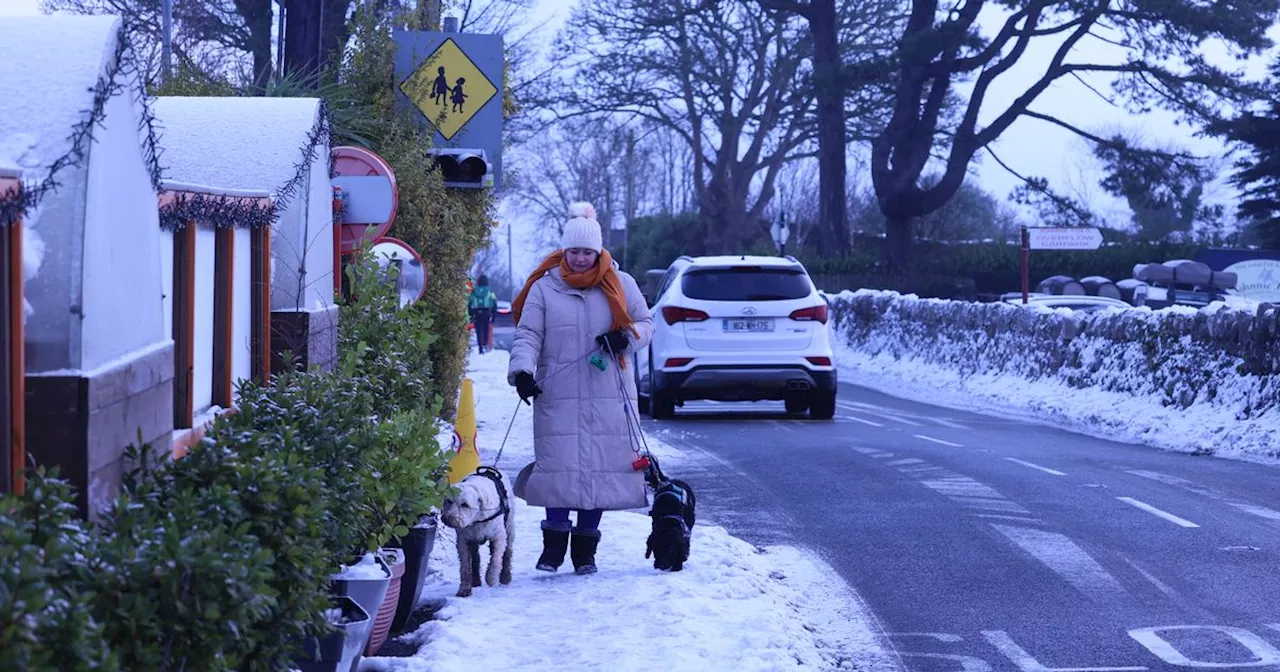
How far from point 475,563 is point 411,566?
879 mm

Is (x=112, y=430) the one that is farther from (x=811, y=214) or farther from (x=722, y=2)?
(x=811, y=214)

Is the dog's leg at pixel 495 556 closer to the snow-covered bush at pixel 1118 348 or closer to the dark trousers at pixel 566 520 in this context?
the dark trousers at pixel 566 520

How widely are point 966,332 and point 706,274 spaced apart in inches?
465

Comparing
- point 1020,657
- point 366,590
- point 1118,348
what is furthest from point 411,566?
point 1118,348

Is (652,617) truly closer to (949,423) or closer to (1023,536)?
(1023,536)

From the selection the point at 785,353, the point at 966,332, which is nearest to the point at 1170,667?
the point at 785,353

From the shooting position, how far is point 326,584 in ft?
15.4

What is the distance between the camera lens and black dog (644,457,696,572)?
808cm

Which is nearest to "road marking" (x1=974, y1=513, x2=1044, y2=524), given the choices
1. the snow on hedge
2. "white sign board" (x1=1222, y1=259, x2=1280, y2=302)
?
the snow on hedge

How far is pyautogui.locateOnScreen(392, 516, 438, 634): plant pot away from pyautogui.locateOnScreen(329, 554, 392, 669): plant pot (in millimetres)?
1038

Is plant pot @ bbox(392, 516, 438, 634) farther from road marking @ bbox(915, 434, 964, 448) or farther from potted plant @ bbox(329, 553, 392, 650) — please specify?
road marking @ bbox(915, 434, 964, 448)

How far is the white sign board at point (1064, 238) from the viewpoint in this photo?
1101 inches

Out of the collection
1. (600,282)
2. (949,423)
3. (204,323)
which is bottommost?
(949,423)

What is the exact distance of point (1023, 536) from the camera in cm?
973
